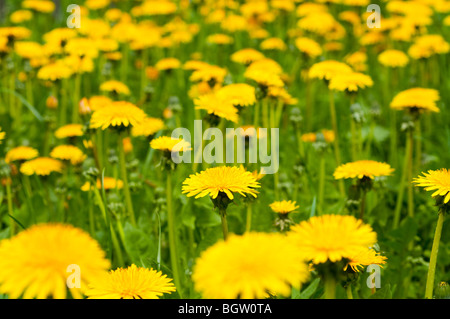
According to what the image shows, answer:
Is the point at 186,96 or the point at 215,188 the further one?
the point at 186,96

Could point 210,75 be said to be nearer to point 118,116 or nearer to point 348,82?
point 348,82

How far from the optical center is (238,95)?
4.83 ft

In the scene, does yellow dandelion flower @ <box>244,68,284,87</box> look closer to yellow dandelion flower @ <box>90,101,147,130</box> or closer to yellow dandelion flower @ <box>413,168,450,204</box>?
yellow dandelion flower @ <box>90,101,147,130</box>

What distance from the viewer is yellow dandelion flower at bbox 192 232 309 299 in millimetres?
538

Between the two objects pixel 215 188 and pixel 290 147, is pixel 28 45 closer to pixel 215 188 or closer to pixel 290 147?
pixel 290 147

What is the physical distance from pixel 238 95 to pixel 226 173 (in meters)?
0.60

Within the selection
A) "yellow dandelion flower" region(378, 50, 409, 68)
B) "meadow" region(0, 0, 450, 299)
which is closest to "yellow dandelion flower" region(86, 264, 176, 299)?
"meadow" region(0, 0, 450, 299)

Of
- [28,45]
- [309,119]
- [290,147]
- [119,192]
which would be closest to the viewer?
[119,192]

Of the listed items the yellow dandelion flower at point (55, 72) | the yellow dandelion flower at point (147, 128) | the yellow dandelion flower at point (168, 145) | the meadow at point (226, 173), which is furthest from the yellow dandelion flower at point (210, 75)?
the yellow dandelion flower at point (168, 145)

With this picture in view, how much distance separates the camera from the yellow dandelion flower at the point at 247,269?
0.54 meters

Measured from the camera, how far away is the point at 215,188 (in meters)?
0.88

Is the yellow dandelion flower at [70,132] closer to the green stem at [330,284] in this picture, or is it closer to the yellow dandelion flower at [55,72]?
the yellow dandelion flower at [55,72]
